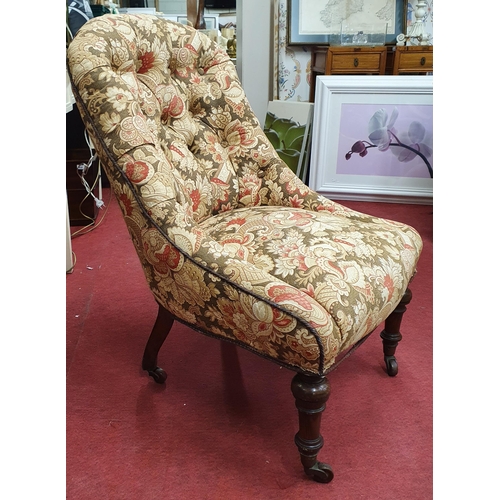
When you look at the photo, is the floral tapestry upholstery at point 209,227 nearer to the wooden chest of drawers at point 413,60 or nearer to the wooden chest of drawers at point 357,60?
the wooden chest of drawers at point 357,60

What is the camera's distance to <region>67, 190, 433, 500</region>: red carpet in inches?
43.5

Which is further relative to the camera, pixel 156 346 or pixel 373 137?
pixel 373 137

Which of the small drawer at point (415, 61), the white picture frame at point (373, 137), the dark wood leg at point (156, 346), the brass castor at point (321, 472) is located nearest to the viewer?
the brass castor at point (321, 472)

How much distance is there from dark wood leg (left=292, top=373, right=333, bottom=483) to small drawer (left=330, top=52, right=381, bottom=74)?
7.85ft

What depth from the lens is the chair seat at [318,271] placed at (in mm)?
998

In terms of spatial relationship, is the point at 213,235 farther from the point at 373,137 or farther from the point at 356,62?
the point at 356,62

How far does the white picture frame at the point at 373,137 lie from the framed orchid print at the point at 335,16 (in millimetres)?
526

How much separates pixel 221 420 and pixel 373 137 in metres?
2.01

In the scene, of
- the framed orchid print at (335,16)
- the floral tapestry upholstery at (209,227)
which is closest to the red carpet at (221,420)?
the floral tapestry upholstery at (209,227)

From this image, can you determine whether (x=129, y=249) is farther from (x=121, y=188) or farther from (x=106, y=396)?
(x=121, y=188)

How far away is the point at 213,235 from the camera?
1.28 meters

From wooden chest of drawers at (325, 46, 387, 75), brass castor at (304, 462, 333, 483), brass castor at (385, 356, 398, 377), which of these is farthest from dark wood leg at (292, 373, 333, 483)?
wooden chest of drawers at (325, 46, 387, 75)

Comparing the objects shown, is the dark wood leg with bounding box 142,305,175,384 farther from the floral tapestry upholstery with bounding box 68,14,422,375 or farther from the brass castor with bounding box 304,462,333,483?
the brass castor with bounding box 304,462,333,483

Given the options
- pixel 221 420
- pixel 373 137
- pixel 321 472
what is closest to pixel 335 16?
pixel 373 137
